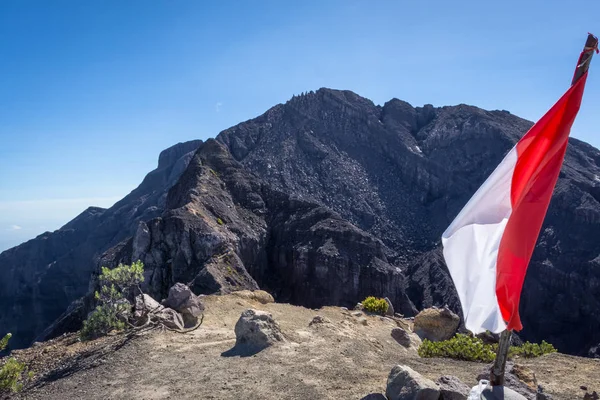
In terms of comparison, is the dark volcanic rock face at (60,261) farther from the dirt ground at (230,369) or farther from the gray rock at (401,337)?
the dirt ground at (230,369)

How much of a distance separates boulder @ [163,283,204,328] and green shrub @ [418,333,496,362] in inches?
307

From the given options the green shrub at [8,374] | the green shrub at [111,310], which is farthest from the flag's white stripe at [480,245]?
the green shrub at [111,310]

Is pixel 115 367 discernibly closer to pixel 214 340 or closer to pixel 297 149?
pixel 214 340

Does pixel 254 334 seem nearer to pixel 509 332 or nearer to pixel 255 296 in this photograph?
pixel 509 332

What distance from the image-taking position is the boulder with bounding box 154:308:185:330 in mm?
15479

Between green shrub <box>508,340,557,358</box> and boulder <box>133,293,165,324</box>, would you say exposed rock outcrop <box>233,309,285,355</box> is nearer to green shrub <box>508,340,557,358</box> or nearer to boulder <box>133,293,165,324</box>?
boulder <box>133,293,165,324</box>

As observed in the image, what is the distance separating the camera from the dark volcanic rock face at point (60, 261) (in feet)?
297

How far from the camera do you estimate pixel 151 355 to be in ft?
42.4

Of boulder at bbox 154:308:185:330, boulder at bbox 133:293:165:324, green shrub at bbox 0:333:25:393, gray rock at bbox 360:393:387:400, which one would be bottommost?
gray rock at bbox 360:393:387:400

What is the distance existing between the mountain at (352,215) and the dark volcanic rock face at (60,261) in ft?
13.9

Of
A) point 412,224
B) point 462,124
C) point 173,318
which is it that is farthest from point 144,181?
point 173,318

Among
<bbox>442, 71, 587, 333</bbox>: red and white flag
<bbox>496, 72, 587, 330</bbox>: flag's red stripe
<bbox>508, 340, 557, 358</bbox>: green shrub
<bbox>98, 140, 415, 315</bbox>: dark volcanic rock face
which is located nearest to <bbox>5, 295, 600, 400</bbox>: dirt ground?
<bbox>508, 340, 557, 358</bbox>: green shrub

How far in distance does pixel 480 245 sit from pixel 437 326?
18972 mm

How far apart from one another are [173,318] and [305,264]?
4076 cm
